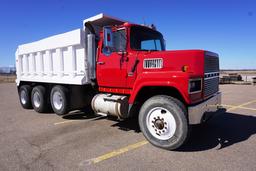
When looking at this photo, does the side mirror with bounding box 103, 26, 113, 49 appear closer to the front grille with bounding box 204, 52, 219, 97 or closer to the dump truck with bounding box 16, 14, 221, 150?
the dump truck with bounding box 16, 14, 221, 150

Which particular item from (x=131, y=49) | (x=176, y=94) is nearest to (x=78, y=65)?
(x=131, y=49)

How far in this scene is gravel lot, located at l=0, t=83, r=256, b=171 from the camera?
11.7 feet

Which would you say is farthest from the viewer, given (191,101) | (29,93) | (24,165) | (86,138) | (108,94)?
(29,93)

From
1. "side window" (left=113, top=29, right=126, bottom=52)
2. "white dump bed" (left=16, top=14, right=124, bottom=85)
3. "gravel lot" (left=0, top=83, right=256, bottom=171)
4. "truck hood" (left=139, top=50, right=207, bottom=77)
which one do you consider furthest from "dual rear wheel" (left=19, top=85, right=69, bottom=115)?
"truck hood" (left=139, top=50, right=207, bottom=77)

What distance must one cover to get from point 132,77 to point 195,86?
5.04 feet

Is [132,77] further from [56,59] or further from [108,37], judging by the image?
[56,59]

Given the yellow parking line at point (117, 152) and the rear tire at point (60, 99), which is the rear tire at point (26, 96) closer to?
the rear tire at point (60, 99)

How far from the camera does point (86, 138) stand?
16.4 ft

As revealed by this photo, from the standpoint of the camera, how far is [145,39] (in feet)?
18.4

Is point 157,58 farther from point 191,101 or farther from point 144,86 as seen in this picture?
point 191,101

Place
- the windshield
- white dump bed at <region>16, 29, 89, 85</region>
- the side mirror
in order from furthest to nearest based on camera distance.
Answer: white dump bed at <region>16, 29, 89, 85</region> < the windshield < the side mirror

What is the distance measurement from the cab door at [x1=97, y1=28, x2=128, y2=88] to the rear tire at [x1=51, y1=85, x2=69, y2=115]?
1.69m

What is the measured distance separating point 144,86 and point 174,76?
76cm

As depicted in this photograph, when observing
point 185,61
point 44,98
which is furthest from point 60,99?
point 185,61
